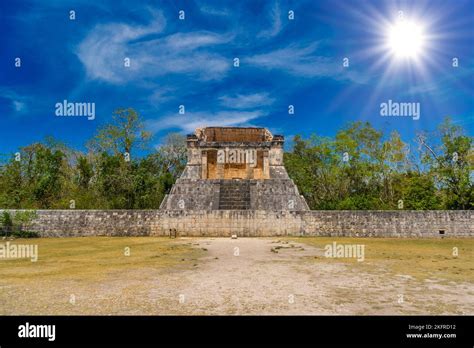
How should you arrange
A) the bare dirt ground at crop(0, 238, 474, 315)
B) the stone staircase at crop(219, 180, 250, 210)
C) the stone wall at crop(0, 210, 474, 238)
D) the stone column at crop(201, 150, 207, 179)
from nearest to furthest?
the bare dirt ground at crop(0, 238, 474, 315)
the stone wall at crop(0, 210, 474, 238)
the stone staircase at crop(219, 180, 250, 210)
the stone column at crop(201, 150, 207, 179)

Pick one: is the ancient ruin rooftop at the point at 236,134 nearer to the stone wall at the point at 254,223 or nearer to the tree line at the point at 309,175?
the tree line at the point at 309,175

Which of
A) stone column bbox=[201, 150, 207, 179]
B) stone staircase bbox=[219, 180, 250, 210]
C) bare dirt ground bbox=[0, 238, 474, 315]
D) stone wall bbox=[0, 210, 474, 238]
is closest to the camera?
bare dirt ground bbox=[0, 238, 474, 315]

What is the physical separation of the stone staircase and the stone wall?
2.57 meters

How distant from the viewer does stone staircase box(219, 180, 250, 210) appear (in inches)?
742

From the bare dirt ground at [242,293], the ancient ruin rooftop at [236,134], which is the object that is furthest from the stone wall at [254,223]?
the ancient ruin rooftop at [236,134]

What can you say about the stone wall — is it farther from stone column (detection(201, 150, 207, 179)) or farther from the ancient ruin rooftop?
the ancient ruin rooftop

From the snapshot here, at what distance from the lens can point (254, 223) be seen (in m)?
16.1

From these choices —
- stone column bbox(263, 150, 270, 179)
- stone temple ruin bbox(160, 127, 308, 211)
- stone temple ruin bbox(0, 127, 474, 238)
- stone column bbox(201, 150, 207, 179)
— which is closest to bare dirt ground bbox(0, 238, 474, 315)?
stone temple ruin bbox(0, 127, 474, 238)

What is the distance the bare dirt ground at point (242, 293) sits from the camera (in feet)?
13.8

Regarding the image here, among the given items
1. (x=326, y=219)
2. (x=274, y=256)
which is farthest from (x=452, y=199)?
(x=274, y=256)

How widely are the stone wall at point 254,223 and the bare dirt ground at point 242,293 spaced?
8.76 metres
